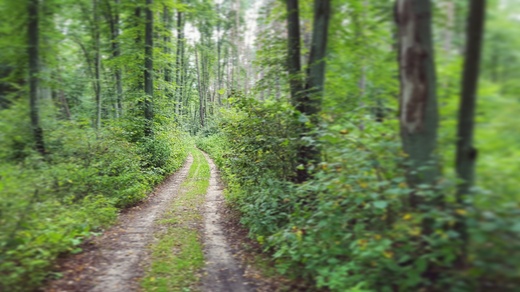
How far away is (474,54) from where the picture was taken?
2.85m

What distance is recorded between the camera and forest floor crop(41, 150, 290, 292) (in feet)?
16.7

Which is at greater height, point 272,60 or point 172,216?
Answer: point 272,60

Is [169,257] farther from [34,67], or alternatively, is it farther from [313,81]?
[34,67]

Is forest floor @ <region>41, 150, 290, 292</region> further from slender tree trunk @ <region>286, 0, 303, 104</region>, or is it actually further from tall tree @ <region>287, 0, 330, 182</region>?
slender tree trunk @ <region>286, 0, 303, 104</region>

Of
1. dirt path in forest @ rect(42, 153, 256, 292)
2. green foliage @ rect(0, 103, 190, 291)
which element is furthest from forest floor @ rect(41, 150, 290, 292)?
green foliage @ rect(0, 103, 190, 291)

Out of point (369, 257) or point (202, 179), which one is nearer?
point (369, 257)

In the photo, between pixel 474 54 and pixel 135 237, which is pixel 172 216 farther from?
pixel 474 54

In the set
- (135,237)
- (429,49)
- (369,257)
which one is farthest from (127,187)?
(429,49)

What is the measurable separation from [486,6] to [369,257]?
109 inches

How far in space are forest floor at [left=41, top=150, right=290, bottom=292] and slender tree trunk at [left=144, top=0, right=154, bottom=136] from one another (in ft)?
16.3

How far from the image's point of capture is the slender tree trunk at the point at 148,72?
44.6ft

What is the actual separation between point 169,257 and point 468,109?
5588 mm

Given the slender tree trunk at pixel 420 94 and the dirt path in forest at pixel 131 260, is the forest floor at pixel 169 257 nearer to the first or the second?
the dirt path in forest at pixel 131 260

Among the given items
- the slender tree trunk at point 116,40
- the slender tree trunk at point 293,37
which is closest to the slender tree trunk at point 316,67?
the slender tree trunk at point 293,37
